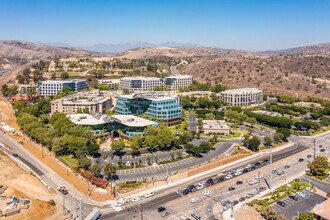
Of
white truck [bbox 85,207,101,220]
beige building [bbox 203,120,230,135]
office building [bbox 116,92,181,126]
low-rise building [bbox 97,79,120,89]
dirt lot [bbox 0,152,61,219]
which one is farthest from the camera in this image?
low-rise building [bbox 97,79,120,89]

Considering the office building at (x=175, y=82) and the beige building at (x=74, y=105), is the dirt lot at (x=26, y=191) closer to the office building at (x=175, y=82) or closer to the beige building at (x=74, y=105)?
the beige building at (x=74, y=105)

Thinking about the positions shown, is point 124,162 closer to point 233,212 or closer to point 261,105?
point 233,212

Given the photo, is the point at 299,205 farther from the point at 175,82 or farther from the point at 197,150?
the point at 175,82

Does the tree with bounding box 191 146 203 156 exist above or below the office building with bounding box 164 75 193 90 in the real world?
below

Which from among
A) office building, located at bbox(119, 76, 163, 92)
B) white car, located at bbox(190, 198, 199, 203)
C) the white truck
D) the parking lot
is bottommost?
the parking lot

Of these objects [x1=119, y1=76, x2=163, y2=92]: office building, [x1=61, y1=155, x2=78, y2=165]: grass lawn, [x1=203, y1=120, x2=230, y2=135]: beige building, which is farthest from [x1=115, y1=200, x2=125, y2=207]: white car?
[x1=119, y1=76, x2=163, y2=92]: office building

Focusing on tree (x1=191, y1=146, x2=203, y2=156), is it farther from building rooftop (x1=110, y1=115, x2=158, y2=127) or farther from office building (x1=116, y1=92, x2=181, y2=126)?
office building (x1=116, y1=92, x2=181, y2=126)

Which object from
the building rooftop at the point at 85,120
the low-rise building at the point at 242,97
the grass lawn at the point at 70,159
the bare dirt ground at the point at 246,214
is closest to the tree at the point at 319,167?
the bare dirt ground at the point at 246,214

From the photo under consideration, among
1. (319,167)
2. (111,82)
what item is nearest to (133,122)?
(319,167)

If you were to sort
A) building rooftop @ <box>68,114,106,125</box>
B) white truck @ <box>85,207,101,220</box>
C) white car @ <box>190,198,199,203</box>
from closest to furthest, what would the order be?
white truck @ <box>85,207,101,220</box>, white car @ <box>190,198,199,203</box>, building rooftop @ <box>68,114,106,125</box>
